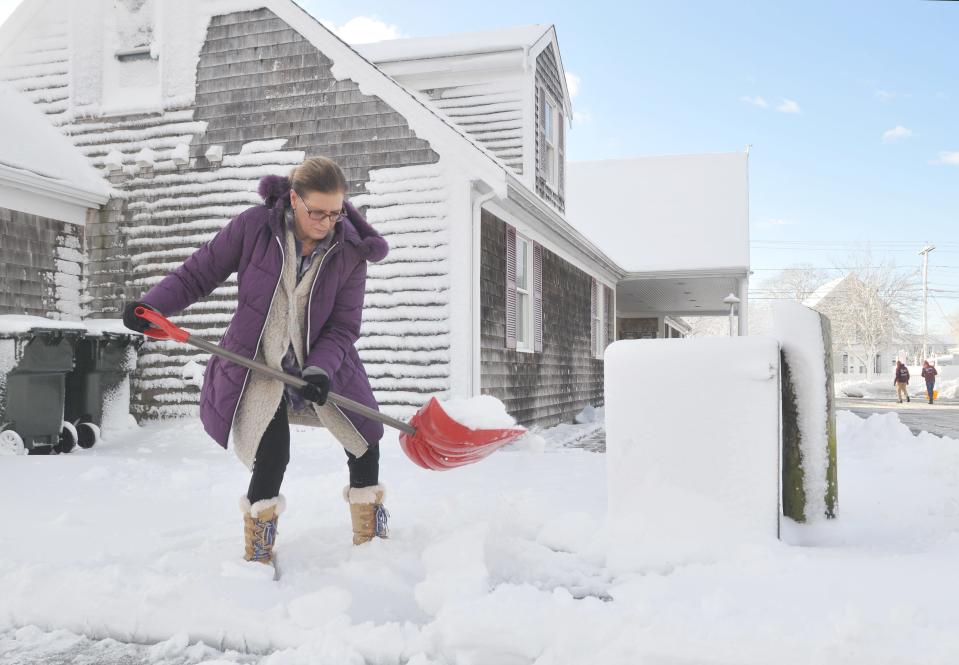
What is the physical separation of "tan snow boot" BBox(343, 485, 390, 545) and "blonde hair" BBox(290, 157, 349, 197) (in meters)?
1.27

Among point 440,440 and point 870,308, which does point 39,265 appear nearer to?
point 440,440

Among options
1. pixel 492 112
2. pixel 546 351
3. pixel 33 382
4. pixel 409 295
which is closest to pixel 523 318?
pixel 546 351

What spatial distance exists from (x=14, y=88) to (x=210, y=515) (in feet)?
28.0

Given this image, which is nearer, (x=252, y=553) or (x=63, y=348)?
(x=252, y=553)

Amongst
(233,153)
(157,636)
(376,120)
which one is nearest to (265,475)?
(157,636)

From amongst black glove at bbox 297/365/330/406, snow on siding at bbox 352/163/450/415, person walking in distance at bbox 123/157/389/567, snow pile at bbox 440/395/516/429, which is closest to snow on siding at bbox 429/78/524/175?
snow on siding at bbox 352/163/450/415

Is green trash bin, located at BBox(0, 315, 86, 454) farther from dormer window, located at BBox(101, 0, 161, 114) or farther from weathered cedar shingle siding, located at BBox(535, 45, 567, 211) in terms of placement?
weathered cedar shingle siding, located at BBox(535, 45, 567, 211)

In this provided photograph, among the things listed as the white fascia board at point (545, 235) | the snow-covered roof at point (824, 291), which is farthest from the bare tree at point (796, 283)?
the white fascia board at point (545, 235)

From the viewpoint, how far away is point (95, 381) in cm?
791

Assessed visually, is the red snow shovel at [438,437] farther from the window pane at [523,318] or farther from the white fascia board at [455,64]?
the white fascia board at [455,64]

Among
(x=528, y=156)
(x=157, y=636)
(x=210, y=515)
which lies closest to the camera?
(x=157, y=636)

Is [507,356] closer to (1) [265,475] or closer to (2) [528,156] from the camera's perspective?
(2) [528,156]

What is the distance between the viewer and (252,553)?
115 inches

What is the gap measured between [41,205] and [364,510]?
731 cm
